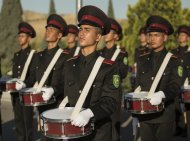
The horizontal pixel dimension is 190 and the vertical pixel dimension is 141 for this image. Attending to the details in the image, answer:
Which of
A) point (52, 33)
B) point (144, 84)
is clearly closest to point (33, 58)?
point (52, 33)

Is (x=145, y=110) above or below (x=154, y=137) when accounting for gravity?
above

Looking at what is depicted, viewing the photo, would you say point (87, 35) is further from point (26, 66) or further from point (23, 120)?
point (23, 120)

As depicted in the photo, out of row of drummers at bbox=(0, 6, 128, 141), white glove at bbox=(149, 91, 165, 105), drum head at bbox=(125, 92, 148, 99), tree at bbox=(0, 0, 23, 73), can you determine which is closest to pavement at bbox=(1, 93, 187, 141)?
row of drummers at bbox=(0, 6, 128, 141)

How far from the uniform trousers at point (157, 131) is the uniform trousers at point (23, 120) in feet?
7.04

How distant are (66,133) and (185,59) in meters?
4.94

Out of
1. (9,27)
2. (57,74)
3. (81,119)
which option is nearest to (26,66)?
(57,74)

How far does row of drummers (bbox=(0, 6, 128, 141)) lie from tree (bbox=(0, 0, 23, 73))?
12205 millimetres

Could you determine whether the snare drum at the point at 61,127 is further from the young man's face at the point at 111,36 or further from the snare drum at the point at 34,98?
the young man's face at the point at 111,36

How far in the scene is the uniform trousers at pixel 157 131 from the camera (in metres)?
4.55

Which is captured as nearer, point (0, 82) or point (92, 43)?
point (92, 43)

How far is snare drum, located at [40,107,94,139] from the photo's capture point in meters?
3.24

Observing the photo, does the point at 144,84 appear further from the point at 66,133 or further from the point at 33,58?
the point at 33,58

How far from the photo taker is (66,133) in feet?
10.7

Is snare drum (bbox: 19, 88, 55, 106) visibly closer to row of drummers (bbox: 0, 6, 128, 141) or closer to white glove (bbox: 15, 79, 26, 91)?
row of drummers (bbox: 0, 6, 128, 141)
